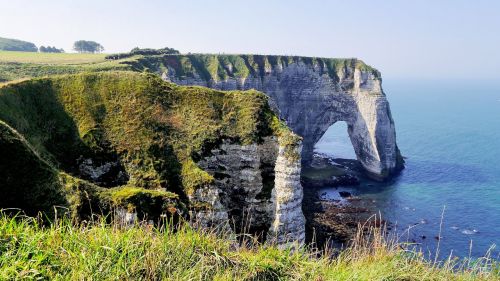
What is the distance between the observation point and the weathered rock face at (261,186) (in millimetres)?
44106

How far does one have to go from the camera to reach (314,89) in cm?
12006

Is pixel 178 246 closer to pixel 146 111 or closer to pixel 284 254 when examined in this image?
pixel 284 254

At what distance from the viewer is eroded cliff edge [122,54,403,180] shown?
359ft

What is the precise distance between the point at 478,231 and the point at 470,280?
6998 cm

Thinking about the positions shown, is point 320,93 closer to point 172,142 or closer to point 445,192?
point 445,192

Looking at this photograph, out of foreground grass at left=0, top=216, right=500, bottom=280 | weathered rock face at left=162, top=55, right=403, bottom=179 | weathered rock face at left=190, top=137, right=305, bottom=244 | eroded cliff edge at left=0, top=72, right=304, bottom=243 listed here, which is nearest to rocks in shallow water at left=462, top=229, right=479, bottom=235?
weathered rock face at left=162, top=55, right=403, bottom=179

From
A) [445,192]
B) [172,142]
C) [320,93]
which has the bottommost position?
[445,192]

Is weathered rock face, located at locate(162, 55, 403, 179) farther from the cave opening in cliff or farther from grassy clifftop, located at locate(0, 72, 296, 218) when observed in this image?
grassy clifftop, located at locate(0, 72, 296, 218)

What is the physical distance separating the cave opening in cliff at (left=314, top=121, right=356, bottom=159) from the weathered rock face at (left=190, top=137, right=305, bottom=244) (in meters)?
Result: 84.3

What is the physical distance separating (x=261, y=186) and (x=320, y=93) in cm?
7784

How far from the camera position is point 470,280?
33.8ft

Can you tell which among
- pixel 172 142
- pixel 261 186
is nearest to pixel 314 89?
pixel 261 186

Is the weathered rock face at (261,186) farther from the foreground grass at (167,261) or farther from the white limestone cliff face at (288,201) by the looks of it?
the foreground grass at (167,261)

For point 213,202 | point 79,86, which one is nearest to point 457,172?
point 213,202
